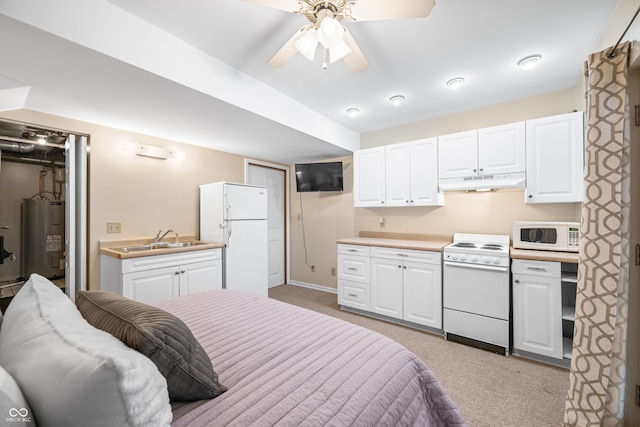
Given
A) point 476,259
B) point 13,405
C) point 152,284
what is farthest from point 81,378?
point 476,259

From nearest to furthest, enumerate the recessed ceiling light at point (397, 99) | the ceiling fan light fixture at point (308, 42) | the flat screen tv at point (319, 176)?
the ceiling fan light fixture at point (308, 42) < the recessed ceiling light at point (397, 99) < the flat screen tv at point (319, 176)

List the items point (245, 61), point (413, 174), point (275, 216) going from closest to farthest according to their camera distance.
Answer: point (245, 61) → point (413, 174) → point (275, 216)

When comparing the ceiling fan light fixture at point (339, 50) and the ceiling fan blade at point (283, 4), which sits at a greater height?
the ceiling fan blade at point (283, 4)

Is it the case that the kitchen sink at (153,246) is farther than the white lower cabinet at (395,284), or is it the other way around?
the kitchen sink at (153,246)

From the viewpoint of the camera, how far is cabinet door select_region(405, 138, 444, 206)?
314 cm

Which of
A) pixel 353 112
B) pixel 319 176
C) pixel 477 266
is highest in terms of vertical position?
pixel 353 112

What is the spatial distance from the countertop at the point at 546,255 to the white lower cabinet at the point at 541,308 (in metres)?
0.05

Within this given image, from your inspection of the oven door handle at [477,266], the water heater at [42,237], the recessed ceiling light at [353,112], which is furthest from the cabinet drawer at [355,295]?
the water heater at [42,237]

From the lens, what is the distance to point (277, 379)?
92 centimetres

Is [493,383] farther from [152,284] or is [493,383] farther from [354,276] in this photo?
[152,284]

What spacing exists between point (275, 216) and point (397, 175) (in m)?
2.31

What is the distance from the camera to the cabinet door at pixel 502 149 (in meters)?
2.62

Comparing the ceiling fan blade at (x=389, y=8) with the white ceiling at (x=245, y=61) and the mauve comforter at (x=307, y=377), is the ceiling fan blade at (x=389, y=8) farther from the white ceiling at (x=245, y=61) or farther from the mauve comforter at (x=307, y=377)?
the mauve comforter at (x=307, y=377)

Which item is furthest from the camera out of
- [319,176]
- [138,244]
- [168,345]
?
[319,176]
